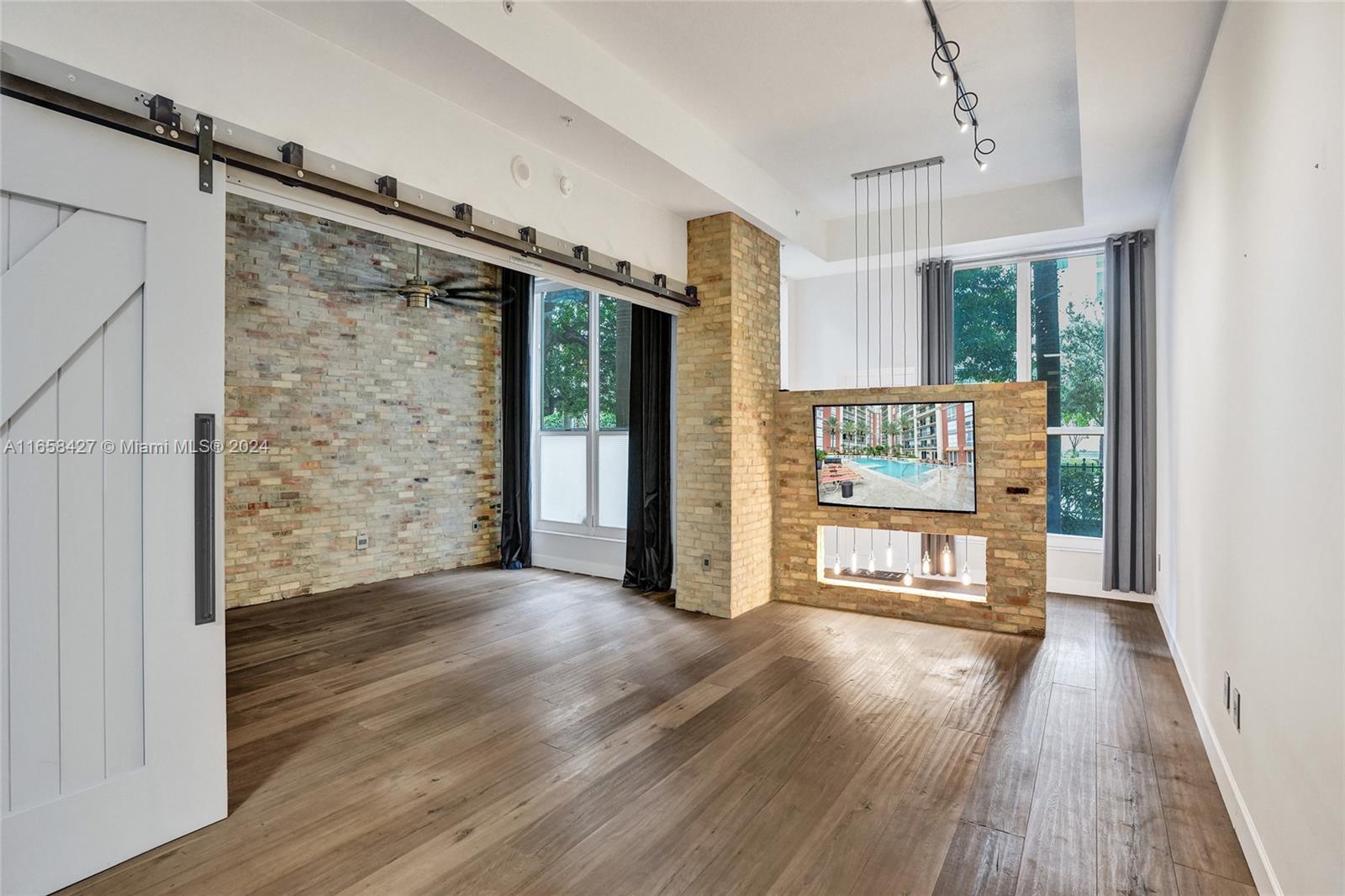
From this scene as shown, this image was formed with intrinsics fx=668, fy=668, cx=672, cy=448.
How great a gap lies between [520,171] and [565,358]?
3.38 metres

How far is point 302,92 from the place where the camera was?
2.71 metres

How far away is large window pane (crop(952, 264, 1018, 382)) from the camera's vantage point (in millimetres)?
6125

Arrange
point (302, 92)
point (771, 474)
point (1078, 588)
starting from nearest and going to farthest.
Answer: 1. point (302, 92)
2. point (771, 474)
3. point (1078, 588)

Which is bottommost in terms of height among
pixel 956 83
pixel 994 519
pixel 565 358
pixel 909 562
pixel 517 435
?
pixel 909 562

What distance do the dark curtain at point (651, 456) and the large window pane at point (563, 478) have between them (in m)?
0.92

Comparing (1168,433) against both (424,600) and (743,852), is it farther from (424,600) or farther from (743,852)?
(424,600)

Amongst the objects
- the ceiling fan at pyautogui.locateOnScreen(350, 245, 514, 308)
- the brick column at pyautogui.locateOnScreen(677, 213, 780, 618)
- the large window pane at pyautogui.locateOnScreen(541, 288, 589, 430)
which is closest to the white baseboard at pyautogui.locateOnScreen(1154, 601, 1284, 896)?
the brick column at pyautogui.locateOnScreen(677, 213, 780, 618)

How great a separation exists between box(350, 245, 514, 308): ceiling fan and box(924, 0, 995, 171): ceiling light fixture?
13.7 feet

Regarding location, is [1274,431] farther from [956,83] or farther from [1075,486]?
[1075,486]

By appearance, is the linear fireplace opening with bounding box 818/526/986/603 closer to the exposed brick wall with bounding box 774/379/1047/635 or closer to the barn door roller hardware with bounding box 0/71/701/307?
the exposed brick wall with bounding box 774/379/1047/635

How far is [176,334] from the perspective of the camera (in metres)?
2.26

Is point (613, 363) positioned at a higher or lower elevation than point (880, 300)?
lower

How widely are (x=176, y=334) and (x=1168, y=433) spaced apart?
18.5 ft

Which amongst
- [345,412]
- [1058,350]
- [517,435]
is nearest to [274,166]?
[345,412]
